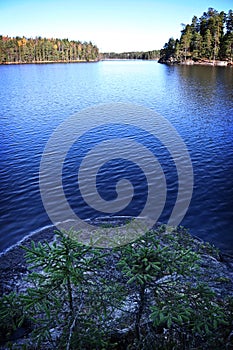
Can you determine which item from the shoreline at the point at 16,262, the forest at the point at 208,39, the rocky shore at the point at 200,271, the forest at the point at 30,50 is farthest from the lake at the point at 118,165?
the forest at the point at 30,50

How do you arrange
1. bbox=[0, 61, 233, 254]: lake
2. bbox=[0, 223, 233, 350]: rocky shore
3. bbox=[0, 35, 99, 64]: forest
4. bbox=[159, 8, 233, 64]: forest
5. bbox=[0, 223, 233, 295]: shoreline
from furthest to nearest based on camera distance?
1. bbox=[0, 35, 99, 64]: forest
2. bbox=[159, 8, 233, 64]: forest
3. bbox=[0, 61, 233, 254]: lake
4. bbox=[0, 223, 233, 295]: shoreline
5. bbox=[0, 223, 233, 350]: rocky shore

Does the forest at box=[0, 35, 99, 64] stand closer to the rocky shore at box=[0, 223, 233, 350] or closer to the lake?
the lake

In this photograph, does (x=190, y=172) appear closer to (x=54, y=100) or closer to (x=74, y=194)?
(x=74, y=194)

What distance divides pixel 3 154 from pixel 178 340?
19.7 m

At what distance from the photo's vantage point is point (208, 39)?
105 meters

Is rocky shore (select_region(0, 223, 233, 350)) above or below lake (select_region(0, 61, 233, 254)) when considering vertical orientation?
below

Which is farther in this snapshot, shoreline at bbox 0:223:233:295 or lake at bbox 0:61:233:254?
lake at bbox 0:61:233:254

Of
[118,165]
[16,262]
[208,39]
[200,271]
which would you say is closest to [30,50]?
[208,39]

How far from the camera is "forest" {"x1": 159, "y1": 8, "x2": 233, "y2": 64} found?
104m

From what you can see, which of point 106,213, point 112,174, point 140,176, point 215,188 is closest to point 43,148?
point 112,174

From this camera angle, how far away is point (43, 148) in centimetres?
2339

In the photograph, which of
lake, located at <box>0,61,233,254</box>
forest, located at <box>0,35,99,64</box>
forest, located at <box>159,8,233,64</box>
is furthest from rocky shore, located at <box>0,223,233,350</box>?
forest, located at <box>0,35,99,64</box>

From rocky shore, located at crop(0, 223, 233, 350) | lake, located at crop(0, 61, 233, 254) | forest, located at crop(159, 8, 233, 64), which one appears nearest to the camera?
rocky shore, located at crop(0, 223, 233, 350)

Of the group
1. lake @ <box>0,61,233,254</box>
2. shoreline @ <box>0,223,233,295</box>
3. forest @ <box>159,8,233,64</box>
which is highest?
forest @ <box>159,8,233,64</box>
